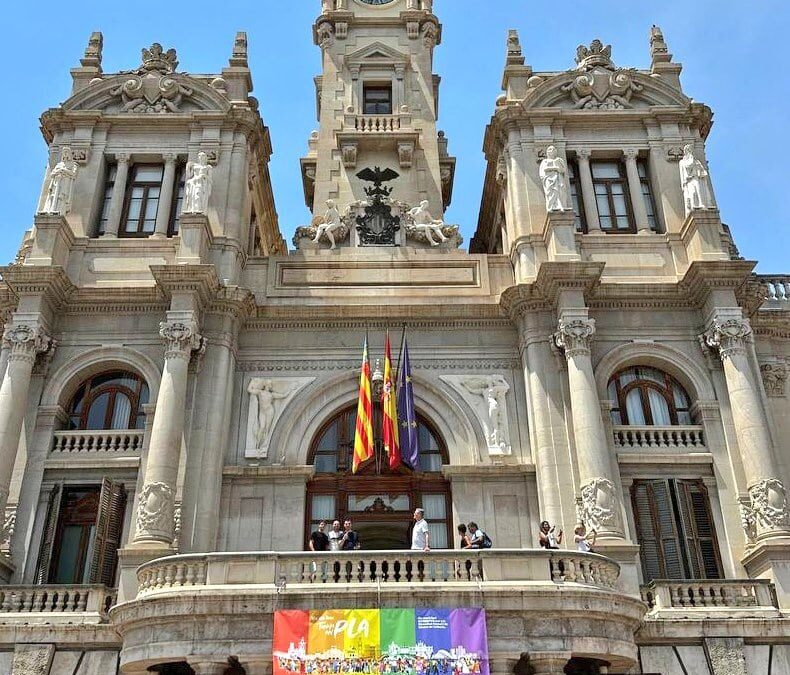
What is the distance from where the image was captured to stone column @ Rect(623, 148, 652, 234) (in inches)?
1065

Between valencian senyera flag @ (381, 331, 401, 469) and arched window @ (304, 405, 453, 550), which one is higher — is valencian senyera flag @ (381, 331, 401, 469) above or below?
above

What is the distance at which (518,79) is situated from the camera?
29.9 metres

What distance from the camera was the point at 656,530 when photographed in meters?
22.1

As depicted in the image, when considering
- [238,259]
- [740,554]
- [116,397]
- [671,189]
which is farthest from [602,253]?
[116,397]

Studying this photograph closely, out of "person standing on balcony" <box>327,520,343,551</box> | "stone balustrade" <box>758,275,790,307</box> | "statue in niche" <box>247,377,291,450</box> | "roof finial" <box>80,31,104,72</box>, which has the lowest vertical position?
"person standing on balcony" <box>327,520,343,551</box>

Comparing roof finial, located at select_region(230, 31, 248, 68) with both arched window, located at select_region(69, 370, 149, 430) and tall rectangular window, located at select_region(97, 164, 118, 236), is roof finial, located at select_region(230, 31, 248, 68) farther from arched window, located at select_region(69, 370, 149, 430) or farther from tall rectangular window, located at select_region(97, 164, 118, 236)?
arched window, located at select_region(69, 370, 149, 430)

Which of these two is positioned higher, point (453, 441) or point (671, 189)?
point (671, 189)

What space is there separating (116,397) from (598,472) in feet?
44.7

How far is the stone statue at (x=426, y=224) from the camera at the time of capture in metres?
27.2

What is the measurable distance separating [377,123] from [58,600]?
65.2 feet

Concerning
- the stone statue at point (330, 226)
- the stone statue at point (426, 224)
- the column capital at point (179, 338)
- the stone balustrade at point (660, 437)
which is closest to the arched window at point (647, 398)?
the stone balustrade at point (660, 437)

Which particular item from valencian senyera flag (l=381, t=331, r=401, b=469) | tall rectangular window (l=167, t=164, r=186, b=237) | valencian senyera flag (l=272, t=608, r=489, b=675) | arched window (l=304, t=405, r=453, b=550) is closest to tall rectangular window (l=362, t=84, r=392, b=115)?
tall rectangular window (l=167, t=164, r=186, b=237)

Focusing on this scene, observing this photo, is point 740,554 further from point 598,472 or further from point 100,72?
point 100,72

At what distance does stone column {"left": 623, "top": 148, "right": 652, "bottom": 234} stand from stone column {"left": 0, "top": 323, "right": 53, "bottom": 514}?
727 inches
